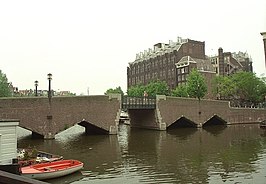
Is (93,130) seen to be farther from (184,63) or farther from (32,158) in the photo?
(184,63)

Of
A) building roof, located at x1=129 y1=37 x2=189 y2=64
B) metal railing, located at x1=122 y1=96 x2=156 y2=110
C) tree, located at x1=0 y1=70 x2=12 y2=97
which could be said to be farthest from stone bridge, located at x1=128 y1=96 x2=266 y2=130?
building roof, located at x1=129 y1=37 x2=189 y2=64

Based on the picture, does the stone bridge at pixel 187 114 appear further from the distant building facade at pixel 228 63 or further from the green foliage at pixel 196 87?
the distant building facade at pixel 228 63

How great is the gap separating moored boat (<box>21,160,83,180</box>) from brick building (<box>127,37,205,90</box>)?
7905 cm

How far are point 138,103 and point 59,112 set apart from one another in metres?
13.9

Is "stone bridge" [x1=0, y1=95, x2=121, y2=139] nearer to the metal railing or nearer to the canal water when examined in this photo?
the metal railing

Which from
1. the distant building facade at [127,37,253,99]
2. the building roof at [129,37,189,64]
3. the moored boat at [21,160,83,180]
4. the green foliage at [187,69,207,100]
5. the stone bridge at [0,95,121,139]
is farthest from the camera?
the building roof at [129,37,189,64]

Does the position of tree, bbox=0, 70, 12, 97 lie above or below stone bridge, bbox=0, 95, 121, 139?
above

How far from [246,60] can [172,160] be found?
318 feet

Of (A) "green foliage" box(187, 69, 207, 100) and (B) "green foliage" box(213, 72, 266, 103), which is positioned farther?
(B) "green foliage" box(213, 72, 266, 103)

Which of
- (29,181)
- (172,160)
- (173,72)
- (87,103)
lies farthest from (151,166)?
(173,72)

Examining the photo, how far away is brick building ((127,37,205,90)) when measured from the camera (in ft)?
318

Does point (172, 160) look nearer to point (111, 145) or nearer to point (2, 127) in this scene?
point (111, 145)

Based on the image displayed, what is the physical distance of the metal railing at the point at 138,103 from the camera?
46.2 metres

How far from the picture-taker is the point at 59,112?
38.2 meters
